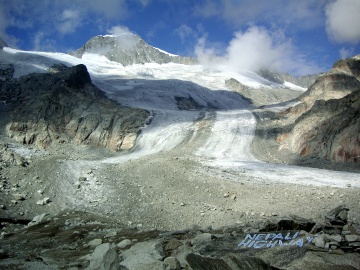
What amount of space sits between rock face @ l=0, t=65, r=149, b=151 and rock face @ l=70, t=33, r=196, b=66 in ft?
225

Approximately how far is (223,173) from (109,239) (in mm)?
10779

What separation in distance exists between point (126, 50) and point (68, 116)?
85966 mm

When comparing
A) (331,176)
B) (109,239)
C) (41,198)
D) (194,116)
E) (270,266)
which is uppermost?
(194,116)

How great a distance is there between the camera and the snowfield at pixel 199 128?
62.7 ft

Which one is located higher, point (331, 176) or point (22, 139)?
point (331, 176)

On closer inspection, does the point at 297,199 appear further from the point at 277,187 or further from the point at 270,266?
the point at 270,266

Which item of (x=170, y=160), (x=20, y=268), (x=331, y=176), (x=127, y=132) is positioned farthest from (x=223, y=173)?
(x=127, y=132)

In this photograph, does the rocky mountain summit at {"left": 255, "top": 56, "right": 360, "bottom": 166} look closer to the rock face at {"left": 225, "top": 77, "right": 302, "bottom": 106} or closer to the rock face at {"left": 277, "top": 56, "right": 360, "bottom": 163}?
the rock face at {"left": 277, "top": 56, "right": 360, "bottom": 163}

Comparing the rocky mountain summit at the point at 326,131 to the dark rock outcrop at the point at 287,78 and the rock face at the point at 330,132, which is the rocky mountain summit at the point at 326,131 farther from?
the dark rock outcrop at the point at 287,78

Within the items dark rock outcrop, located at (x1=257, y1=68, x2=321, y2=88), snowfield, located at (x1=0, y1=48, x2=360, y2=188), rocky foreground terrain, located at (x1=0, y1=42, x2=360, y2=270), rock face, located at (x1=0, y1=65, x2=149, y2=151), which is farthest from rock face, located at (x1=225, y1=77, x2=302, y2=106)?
rock face, located at (x1=0, y1=65, x2=149, y2=151)

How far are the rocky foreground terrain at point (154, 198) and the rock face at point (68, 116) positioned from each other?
0.41ft

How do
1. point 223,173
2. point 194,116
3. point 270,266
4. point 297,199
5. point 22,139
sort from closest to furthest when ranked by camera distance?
point 270,266 → point 297,199 → point 223,173 → point 22,139 → point 194,116

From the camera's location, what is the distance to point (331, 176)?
58.5 feet

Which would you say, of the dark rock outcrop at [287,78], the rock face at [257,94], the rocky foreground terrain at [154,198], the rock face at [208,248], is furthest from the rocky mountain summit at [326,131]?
the dark rock outcrop at [287,78]
